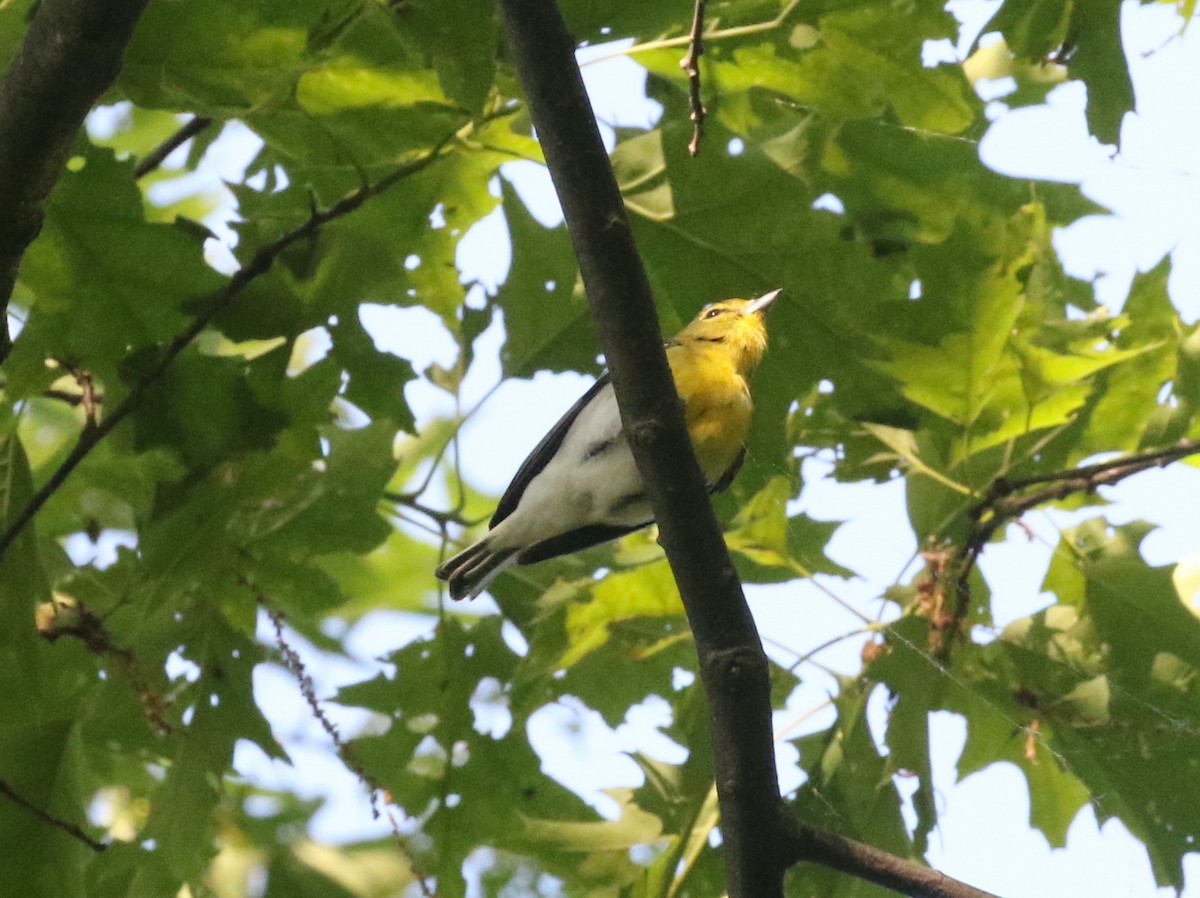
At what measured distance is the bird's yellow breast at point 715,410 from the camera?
3873 millimetres

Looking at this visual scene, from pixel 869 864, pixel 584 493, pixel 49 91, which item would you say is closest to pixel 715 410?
pixel 584 493

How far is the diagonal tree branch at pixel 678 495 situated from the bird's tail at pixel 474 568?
1508 millimetres

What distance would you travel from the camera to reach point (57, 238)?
289 cm

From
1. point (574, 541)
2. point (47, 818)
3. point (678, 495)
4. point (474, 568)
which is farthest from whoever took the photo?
point (574, 541)

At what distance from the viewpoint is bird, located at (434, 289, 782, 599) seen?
383 centimetres

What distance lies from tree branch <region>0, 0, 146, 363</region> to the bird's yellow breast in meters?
1.97

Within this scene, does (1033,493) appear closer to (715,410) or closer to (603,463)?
(715,410)

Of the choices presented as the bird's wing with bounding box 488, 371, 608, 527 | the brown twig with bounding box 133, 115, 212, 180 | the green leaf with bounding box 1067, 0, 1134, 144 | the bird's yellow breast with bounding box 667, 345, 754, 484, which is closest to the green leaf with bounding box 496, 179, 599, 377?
the bird's yellow breast with bounding box 667, 345, 754, 484

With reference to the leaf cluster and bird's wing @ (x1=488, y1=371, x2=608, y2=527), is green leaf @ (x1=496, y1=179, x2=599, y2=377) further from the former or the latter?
bird's wing @ (x1=488, y1=371, x2=608, y2=527)

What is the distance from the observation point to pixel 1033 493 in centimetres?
355

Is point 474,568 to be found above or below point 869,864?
above

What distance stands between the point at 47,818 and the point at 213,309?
1.10 m

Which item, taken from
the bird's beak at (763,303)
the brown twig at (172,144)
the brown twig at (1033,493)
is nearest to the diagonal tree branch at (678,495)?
the bird's beak at (763,303)

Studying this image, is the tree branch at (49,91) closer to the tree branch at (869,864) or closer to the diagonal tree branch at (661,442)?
the diagonal tree branch at (661,442)
